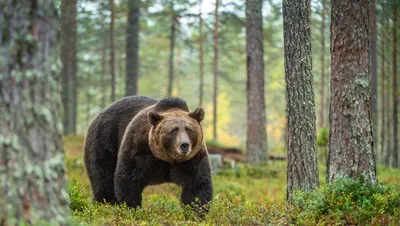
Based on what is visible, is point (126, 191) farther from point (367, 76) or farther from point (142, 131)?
point (367, 76)

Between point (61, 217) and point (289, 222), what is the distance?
367cm

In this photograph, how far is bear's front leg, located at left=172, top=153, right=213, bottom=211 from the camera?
8383 mm

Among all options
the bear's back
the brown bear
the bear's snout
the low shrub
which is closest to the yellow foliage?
the bear's back

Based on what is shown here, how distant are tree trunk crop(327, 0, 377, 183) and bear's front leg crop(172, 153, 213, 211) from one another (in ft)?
7.27

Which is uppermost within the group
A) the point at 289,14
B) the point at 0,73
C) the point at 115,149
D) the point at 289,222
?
the point at 289,14

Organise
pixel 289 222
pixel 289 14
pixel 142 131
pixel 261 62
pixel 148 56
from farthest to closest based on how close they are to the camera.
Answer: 1. pixel 148 56
2. pixel 261 62
3. pixel 142 131
4. pixel 289 14
5. pixel 289 222

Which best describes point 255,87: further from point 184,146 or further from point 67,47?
point 184,146

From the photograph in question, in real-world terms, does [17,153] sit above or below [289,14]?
below

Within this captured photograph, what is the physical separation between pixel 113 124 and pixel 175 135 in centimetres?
250

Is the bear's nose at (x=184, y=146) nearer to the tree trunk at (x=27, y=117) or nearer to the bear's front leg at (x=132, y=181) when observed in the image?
the bear's front leg at (x=132, y=181)

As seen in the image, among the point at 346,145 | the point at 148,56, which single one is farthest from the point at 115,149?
the point at 148,56

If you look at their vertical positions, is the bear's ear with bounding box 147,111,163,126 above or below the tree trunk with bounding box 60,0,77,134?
below

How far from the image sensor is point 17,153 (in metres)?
3.83

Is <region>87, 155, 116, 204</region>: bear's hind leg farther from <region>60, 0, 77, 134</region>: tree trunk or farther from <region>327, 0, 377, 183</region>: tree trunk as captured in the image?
<region>60, 0, 77, 134</region>: tree trunk
